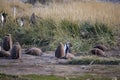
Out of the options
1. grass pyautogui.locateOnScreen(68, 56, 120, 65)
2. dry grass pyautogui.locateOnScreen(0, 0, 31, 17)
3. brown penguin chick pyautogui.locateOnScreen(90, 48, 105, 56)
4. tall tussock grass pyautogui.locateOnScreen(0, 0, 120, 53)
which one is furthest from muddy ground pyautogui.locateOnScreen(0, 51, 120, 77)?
dry grass pyautogui.locateOnScreen(0, 0, 31, 17)

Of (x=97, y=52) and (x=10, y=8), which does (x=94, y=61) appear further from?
(x=10, y=8)

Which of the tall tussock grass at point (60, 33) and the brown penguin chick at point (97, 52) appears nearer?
the brown penguin chick at point (97, 52)

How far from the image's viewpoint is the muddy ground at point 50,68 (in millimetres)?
8719

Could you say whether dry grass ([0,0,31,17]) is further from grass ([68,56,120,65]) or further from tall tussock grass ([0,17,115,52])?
grass ([68,56,120,65])

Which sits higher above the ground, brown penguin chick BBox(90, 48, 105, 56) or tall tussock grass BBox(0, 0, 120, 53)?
tall tussock grass BBox(0, 0, 120, 53)

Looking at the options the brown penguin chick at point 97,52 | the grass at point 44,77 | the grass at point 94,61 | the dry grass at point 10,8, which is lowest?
the grass at point 44,77

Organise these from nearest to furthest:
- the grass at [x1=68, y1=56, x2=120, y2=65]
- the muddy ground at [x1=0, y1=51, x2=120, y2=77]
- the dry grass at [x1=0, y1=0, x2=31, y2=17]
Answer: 1. the muddy ground at [x1=0, y1=51, x2=120, y2=77]
2. the grass at [x1=68, y1=56, x2=120, y2=65]
3. the dry grass at [x1=0, y1=0, x2=31, y2=17]

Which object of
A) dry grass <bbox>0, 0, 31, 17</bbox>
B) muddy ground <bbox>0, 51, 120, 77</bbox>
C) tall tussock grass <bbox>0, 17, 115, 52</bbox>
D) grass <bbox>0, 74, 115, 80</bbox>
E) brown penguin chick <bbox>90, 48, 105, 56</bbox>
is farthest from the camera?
dry grass <bbox>0, 0, 31, 17</bbox>

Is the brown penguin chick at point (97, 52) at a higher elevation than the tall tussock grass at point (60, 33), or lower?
lower

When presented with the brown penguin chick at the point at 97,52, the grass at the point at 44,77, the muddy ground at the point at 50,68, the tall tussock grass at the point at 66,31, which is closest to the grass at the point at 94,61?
the muddy ground at the point at 50,68

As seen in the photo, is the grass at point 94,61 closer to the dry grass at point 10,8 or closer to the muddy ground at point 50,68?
the muddy ground at point 50,68

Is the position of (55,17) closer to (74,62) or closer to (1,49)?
(1,49)

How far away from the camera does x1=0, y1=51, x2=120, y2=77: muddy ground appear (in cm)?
872

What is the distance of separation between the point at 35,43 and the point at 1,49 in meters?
1.92
